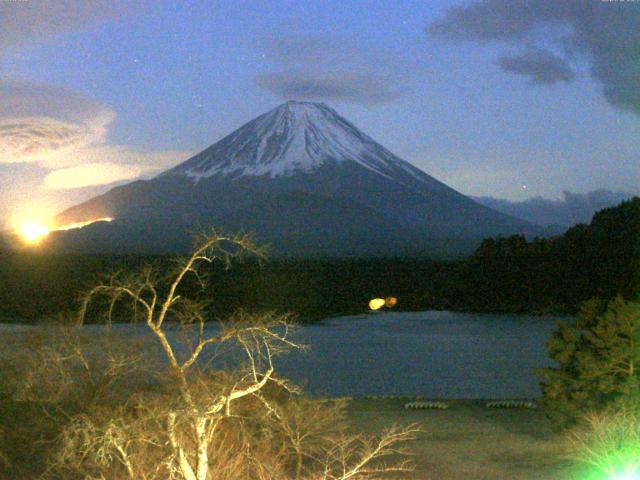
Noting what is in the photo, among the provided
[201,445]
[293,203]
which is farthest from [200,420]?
[293,203]

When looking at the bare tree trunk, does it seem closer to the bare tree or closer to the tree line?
the bare tree

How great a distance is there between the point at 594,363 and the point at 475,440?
1946 mm

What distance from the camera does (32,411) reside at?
31.9 feet

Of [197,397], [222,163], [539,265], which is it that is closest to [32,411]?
[197,397]

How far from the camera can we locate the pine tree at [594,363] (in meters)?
11.1

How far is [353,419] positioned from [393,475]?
4.18 meters

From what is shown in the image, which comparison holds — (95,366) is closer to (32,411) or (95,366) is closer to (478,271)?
(32,411)

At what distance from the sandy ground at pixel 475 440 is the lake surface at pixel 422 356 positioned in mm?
3331

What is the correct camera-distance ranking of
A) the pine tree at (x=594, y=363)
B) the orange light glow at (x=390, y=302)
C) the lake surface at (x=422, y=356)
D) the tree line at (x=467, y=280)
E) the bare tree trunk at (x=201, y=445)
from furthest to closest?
the orange light glow at (x=390, y=302)
the tree line at (x=467, y=280)
the lake surface at (x=422, y=356)
the pine tree at (x=594, y=363)
the bare tree trunk at (x=201, y=445)

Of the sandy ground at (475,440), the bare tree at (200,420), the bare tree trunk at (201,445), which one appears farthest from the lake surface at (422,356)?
the bare tree trunk at (201,445)

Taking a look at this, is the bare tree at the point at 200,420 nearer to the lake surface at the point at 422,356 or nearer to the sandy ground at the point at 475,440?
the sandy ground at the point at 475,440

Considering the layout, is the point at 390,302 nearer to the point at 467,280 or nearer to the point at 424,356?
the point at 467,280

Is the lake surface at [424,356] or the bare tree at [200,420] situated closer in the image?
the bare tree at [200,420]

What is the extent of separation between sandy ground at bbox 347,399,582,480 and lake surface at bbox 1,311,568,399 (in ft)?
10.9
